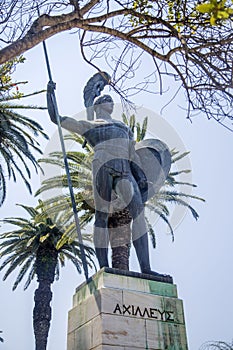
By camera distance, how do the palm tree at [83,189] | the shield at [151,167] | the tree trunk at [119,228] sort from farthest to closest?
the palm tree at [83,189]
the tree trunk at [119,228]
the shield at [151,167]

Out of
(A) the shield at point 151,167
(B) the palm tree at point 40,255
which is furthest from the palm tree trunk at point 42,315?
(A) the shield at point 151,167

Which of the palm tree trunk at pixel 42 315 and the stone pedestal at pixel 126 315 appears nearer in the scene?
the stone pedestal at pixel 126 315

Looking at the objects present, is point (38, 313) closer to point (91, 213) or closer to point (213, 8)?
point (91, 213)

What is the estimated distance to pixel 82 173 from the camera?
15070 millimetres

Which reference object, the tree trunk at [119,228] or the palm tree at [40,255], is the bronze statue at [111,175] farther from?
the palm tree at [40,255]

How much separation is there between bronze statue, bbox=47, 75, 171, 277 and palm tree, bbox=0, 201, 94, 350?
12.0m

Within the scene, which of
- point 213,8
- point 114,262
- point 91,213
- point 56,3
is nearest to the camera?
point 213,8

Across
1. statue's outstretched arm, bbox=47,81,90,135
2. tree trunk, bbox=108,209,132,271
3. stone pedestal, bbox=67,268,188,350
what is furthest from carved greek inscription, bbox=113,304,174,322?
statue's outstretched arm, bbox=47,81,90,135

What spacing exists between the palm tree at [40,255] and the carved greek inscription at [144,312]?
1292cm

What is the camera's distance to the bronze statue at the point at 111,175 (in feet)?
16.4

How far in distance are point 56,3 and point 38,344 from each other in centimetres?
1545

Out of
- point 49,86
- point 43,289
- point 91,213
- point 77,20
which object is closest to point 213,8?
point 77,20

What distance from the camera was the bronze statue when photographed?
4.99m

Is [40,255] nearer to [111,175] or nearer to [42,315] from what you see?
[42,315]
